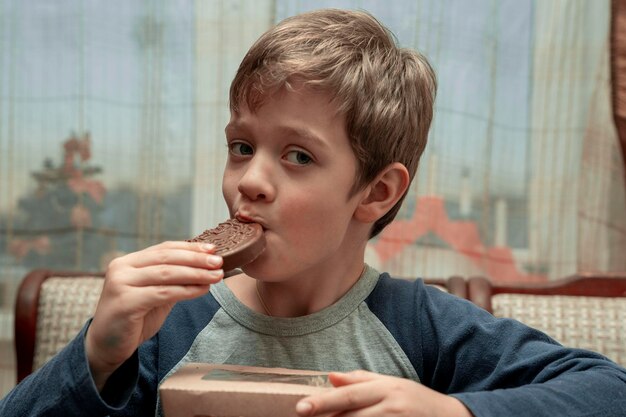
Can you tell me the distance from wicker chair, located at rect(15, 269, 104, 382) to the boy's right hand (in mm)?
806

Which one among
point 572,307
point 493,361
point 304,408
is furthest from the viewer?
point 572,307

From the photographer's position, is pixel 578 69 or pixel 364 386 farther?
pixel 578 69

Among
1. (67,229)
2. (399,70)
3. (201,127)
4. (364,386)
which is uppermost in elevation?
(399,70)

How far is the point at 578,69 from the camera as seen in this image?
2572mm

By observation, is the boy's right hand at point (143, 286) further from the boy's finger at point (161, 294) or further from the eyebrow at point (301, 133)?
the eyebrow at point (301, 133)

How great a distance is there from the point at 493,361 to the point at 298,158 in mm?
438

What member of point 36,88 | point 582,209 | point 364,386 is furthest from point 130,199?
point 364,386

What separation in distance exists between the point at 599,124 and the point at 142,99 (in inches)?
55.0

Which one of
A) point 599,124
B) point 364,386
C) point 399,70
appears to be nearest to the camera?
point 364,386

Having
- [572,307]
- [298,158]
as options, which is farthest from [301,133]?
[572,307]

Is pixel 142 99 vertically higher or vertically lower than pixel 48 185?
higher

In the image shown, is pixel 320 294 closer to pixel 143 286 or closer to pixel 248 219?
pixel 248 219

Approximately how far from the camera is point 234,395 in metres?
1.02

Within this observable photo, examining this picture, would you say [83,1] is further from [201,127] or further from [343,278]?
[343,278]
